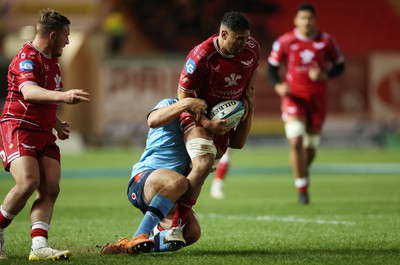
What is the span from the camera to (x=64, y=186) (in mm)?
14945

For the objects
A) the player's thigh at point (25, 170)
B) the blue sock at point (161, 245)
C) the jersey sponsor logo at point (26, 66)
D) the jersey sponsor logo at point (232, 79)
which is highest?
the jersey sponsor logo at point (26, 66)

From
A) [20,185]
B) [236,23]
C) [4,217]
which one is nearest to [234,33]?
[236,23]

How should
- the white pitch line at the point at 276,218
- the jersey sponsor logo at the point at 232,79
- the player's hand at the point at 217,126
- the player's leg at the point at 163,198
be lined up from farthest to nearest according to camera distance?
1. the white pitch line at the point at 276,218
2. the jersey sponsor logo at the point at 232,79
3. the player's hand at the point at 217,126
4. the player's leg at the point at 163,198

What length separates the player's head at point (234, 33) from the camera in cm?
698

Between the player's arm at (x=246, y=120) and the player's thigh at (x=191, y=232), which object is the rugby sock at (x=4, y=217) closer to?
the player's thigh at (x=191, y=232)

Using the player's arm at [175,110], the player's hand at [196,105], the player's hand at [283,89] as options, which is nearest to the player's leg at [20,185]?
the player's arm at [175,110]

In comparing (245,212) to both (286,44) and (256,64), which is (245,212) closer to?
(286,44)

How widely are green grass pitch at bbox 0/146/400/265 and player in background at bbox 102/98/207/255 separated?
5.5 inches

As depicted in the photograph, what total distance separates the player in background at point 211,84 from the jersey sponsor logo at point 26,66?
1222 millimetres

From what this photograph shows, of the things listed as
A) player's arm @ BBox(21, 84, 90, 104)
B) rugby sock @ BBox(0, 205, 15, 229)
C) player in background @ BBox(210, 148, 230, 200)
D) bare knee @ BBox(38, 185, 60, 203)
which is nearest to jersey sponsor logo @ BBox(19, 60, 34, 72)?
player's arm @ BBox(21, 84, 90, 104)

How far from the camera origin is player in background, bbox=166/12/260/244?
698cm

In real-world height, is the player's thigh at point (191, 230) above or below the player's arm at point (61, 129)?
below

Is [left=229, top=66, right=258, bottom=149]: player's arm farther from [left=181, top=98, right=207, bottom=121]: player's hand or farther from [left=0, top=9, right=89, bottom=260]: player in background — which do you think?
[left=0, top=9, right=89, bottom=260]: player in background

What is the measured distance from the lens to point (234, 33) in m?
7.00
